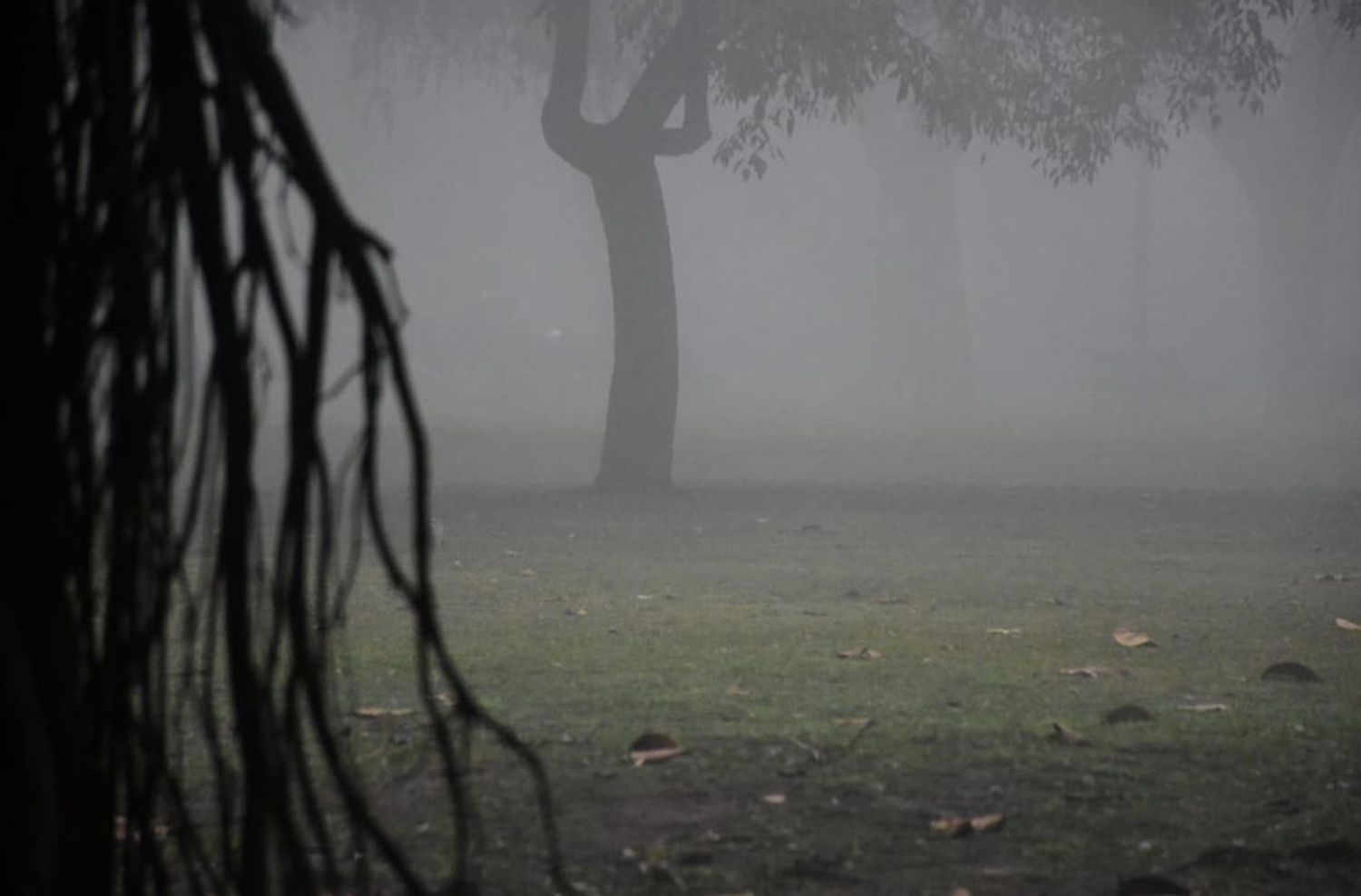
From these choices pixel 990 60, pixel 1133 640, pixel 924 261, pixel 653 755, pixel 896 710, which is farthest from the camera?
pixel 924 261

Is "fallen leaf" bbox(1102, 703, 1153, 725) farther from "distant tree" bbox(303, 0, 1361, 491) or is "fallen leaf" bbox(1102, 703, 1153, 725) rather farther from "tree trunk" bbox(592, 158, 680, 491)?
"tree trunk" bbox(592, 158, 680, 491)

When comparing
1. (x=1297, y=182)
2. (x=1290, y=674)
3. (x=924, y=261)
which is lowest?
(x=1290, y=674)

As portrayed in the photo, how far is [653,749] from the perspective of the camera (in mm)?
4996

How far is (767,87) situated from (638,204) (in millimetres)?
1550

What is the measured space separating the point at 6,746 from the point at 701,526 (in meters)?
12.7

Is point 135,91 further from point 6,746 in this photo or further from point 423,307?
point 423,307

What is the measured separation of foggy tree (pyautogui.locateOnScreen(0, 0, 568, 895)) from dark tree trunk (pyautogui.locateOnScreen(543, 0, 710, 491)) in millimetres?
15007

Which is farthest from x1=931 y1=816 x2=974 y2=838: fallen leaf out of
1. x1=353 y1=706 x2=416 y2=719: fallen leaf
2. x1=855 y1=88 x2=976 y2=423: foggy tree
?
x1=855 y1=88 x2=976 y2=423: foggy tree

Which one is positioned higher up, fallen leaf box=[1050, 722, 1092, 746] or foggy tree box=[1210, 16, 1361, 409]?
foggy tree box=[1210, 16, 1361, 409]

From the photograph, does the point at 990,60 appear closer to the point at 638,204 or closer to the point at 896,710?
the point at 638,204

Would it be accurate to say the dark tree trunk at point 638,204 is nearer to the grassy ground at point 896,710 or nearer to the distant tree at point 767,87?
the distant tree at point 767,87

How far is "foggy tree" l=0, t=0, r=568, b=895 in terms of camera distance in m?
1.83

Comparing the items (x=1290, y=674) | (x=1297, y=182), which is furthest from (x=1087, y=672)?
(x=1297, y=182)

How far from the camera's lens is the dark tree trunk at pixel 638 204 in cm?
1706
